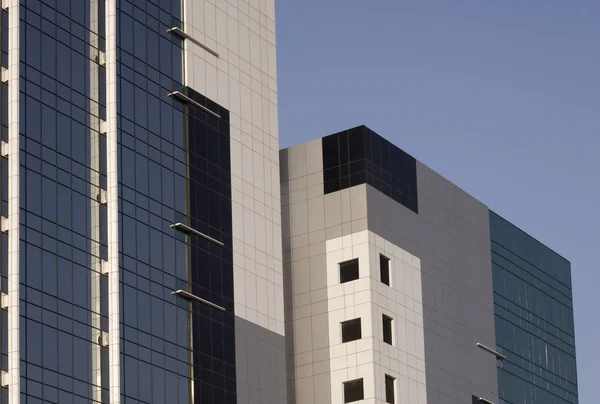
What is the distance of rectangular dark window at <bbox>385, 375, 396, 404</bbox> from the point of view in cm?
10106

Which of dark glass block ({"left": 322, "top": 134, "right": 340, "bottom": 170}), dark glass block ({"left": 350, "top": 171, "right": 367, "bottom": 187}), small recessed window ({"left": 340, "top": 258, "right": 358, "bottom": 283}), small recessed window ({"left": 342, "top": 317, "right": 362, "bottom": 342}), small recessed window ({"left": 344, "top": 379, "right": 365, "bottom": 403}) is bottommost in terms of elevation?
small recessed window ({"left": 344, "top": 379, "right": 365, "bottom": 403})

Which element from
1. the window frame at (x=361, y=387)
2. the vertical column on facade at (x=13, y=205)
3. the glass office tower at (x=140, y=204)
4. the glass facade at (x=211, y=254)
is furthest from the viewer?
the window frame at (x=361, y=387)

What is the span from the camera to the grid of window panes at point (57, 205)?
79.1m

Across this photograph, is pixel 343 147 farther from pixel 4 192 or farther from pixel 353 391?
pixel 4 192

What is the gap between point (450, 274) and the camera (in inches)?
4368

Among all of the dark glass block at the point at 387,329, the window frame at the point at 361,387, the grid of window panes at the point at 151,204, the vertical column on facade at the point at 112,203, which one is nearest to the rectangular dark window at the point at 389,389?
the window frame at the point at 361,387

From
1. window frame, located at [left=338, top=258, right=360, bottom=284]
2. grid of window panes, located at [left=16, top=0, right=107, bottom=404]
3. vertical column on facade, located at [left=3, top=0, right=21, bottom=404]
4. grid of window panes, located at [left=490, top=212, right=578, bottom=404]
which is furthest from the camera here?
grid of window panes, located at [left=490, top=212, right=578, bottom=404]

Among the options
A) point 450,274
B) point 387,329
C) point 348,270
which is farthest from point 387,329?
point 450,274

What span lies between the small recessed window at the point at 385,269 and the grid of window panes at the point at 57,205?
79.9ft

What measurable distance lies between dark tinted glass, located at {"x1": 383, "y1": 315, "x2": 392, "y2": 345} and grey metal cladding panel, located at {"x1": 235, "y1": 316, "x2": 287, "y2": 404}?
8075mm

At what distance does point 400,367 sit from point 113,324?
25.2 meters

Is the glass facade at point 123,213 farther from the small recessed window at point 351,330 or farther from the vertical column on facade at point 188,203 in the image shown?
the small recessed window at point 351,330

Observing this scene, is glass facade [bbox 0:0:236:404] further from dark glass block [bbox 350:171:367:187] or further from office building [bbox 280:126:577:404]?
dark glass block [bbox 350:171:367:187]

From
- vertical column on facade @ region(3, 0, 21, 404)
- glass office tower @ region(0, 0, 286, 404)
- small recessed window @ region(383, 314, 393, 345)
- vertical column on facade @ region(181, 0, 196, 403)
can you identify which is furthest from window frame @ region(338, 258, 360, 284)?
vertical column on facade @ region(3, 0, 21, 404)
